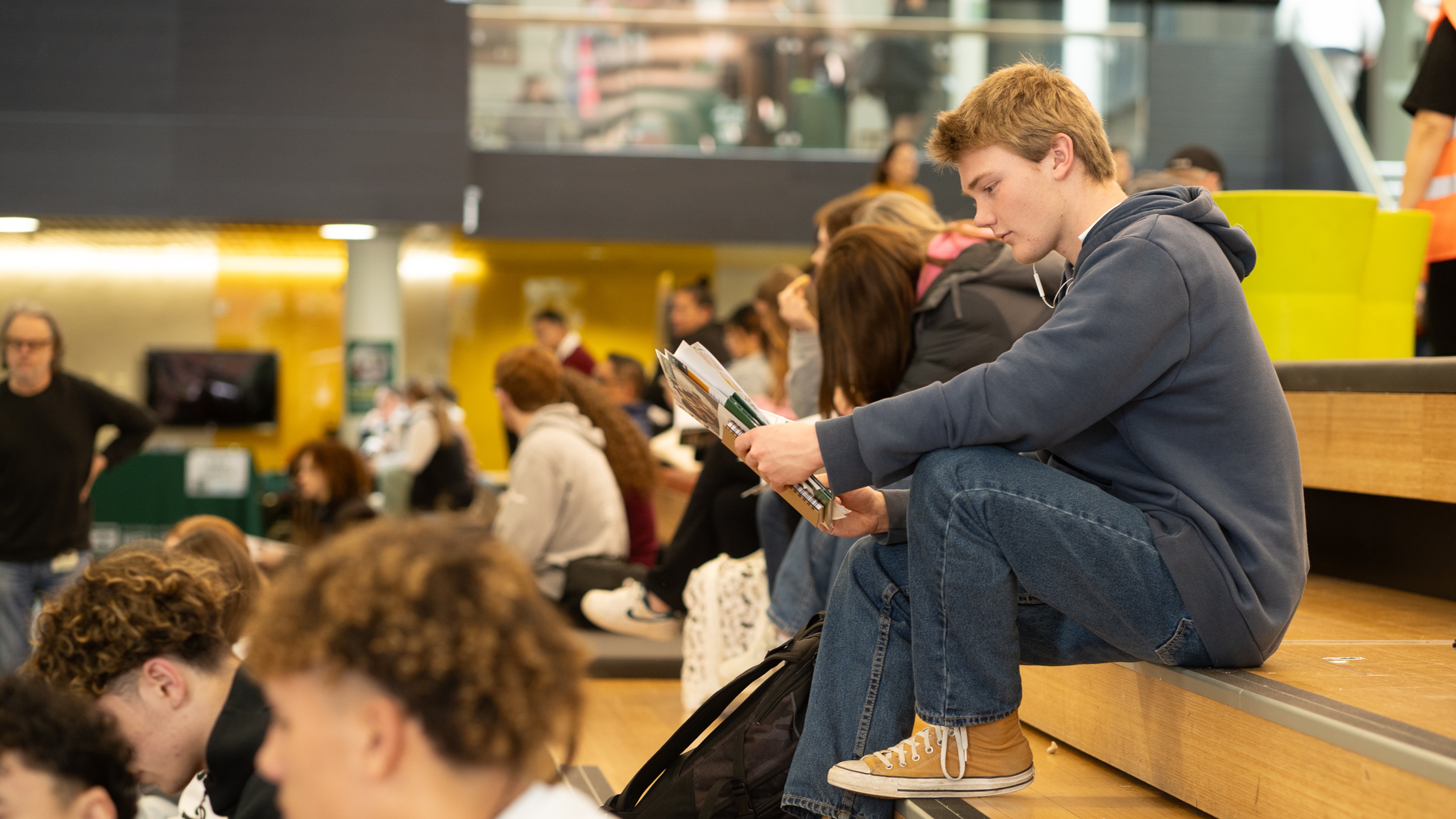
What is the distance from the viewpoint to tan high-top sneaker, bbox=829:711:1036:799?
1.74 m

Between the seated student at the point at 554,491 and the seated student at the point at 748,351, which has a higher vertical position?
the seated student at the point at 748,351

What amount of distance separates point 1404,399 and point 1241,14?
8.56 meters

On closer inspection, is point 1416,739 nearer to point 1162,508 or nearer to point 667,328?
point 1162,508

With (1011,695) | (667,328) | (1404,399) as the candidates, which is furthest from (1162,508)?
(667,328)

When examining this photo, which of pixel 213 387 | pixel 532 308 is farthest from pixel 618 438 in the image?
pixel 532 308

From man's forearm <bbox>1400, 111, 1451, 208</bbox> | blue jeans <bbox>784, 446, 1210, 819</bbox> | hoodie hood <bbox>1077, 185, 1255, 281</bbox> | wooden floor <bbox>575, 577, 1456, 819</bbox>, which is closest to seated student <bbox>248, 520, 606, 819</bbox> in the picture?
wooden floor <bbox>575, 577, 1456, 819</bbox>

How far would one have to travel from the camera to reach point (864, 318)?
262cm

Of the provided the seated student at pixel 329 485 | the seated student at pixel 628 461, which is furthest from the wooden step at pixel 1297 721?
the seated student at pixel 329 485

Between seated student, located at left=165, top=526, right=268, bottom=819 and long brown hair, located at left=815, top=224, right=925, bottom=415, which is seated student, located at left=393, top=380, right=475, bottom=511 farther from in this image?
long brown hair, located at left=815, top=224, right=925, bottom=415

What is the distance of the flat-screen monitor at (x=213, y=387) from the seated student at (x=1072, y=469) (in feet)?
33.5

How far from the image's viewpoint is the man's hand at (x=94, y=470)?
491cm

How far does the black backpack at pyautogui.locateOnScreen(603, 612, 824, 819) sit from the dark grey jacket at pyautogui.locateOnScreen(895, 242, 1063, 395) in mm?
672

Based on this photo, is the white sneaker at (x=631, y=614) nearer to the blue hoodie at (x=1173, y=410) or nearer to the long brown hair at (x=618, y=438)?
the long brown hair at (x=618, y=438)

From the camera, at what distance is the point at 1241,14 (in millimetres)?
9953
